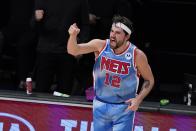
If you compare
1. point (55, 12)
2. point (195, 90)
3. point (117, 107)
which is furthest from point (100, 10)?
point (117, 107)

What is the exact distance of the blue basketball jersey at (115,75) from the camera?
246 inches

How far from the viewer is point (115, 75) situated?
6289 mm

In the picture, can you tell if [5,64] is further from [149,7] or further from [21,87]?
[149,7]

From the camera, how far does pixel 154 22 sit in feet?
33.2

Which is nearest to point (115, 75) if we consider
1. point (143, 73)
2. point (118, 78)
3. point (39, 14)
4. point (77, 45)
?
point (118, 78)

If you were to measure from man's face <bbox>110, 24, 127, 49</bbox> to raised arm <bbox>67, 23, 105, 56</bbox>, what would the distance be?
0.19 metres

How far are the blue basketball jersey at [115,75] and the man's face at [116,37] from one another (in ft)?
0.55

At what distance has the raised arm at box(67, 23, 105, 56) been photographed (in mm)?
5806

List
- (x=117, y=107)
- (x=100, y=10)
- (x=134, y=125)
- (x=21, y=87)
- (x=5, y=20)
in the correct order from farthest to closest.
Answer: (x=5, y=20), (x=21, y=87), (x=100, y=10), (x=134, y=125), (x=117, y=107)

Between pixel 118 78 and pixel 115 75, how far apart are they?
43mm

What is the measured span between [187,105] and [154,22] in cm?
317

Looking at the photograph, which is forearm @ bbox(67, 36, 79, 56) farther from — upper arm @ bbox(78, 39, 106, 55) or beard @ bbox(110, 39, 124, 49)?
beard @ bbox(110, 39, 124, 49)

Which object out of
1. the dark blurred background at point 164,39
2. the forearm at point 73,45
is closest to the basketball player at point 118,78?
the forearm at point 73,45

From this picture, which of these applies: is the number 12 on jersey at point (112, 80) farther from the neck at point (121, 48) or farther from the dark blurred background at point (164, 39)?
the dark blurred background at point (164, 39)
